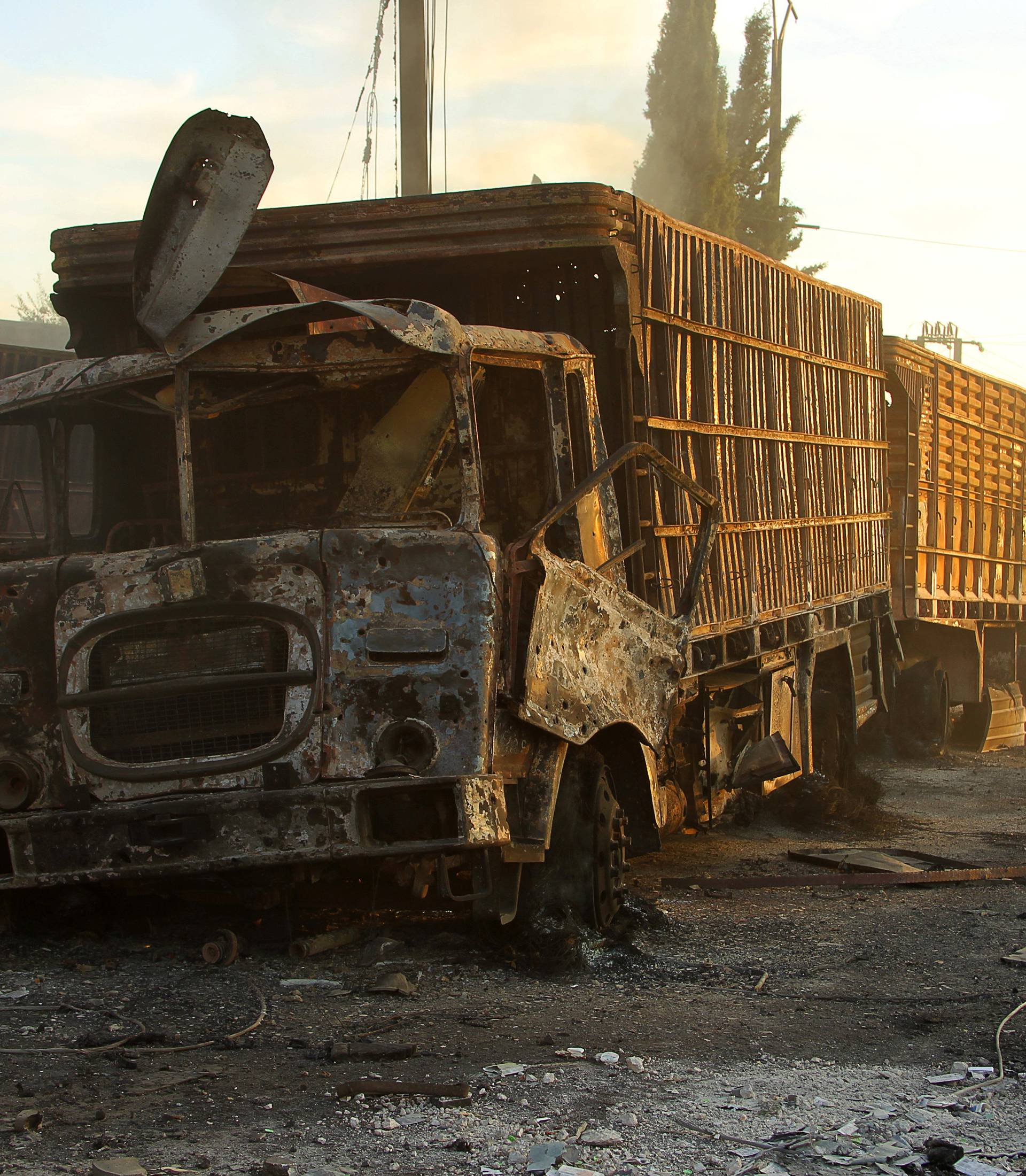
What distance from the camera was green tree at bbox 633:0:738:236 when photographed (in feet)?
118

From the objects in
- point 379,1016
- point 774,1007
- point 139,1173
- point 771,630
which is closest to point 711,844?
point 771,630

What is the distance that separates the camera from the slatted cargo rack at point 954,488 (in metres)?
12.4

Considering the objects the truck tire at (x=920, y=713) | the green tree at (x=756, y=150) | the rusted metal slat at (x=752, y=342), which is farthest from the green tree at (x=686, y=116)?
the rusted metal slat at (x=752, y=342)

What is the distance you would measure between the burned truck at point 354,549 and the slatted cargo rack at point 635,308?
2cm

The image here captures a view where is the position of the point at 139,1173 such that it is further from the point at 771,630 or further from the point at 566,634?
the point at 771,630

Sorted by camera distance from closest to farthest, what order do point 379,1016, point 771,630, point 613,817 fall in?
1. point 379,1016
2. point 613,817
3. point 771,630

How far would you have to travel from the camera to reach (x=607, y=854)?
5.48 meters

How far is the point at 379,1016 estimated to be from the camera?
4363 millimetres

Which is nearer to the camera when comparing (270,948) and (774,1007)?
(774,1007)

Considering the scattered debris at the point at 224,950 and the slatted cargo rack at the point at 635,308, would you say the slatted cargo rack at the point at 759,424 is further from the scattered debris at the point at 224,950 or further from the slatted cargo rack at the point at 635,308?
the scattered debris at the point at 224,950

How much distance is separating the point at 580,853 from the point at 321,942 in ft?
3.54

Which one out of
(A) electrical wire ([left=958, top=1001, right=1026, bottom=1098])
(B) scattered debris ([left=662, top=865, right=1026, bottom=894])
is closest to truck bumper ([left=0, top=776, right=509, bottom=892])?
(A) electrical wire ([left=958, top=1001, right=1026, bottom=1098])

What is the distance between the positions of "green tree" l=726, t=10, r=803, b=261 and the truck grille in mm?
32449

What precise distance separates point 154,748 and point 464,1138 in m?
1.90
